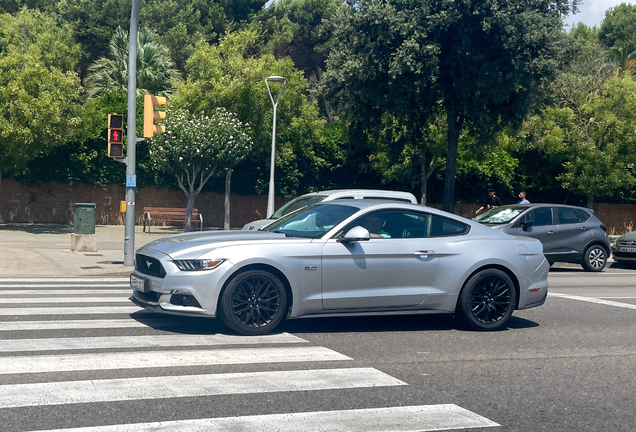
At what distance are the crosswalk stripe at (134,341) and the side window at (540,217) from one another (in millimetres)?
11488

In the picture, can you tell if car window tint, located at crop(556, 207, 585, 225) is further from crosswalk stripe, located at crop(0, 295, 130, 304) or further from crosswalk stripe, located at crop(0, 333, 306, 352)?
crosswalk stripe, located at crop(0, 333, 306, 352)

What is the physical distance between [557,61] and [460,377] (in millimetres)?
20931

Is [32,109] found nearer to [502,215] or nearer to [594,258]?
[502,215]

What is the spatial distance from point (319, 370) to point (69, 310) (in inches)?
168

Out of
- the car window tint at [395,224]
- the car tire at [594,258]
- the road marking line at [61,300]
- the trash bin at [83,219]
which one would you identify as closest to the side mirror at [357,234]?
the car window tint at [395,224]

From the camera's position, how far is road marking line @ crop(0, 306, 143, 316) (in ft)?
29.2

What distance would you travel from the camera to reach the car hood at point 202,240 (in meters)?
7.71

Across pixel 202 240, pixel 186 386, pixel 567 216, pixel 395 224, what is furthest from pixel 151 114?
pixel 567 216

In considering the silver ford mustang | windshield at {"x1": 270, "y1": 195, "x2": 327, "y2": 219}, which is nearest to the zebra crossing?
the silver ford mustang

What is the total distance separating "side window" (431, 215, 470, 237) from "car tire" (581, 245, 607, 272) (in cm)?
1065

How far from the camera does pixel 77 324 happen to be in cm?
819

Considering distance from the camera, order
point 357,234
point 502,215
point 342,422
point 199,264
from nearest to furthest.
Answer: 1. point 342,422
2. point 199,264
3. point 357,234
4. point 502,215

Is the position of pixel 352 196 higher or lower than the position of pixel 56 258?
higher

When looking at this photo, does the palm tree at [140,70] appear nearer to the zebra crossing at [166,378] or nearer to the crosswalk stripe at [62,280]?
the crosswalk stripe at [62,280]
